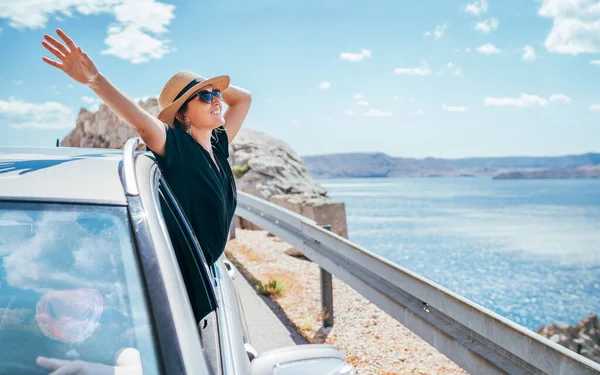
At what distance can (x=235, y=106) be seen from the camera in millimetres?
4316

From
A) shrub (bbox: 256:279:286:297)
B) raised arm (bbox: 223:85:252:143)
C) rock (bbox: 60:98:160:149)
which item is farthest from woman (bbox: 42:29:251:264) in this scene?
rock (bbox: 60:98:160:149)

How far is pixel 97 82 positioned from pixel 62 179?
2.82ft

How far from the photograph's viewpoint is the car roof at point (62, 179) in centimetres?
176

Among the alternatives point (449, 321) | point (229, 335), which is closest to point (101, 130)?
point (449, 321)

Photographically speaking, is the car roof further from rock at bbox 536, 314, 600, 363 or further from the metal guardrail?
rock at bbox 536, 314, 600, 363

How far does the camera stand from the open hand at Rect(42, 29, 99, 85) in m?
2.48

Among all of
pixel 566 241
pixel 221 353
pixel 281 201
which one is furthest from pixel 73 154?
pixel 566 241

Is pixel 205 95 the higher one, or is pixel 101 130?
pixel 101 130

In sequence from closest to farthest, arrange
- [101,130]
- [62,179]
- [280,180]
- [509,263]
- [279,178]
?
[62,179] < [280,180] < [279,178] < [509,263] < [101,130]

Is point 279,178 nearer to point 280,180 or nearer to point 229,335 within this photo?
point 280,180

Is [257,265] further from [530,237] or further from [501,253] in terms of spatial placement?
[530,237]

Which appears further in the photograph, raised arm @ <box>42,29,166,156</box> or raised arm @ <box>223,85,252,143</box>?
raised arm @ <box>223,85,252,143</box>

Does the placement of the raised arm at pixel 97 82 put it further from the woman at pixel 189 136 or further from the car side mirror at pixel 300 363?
the car side mirror at pixel 300 363

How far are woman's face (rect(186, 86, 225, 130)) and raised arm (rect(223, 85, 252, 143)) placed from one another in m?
0.81
